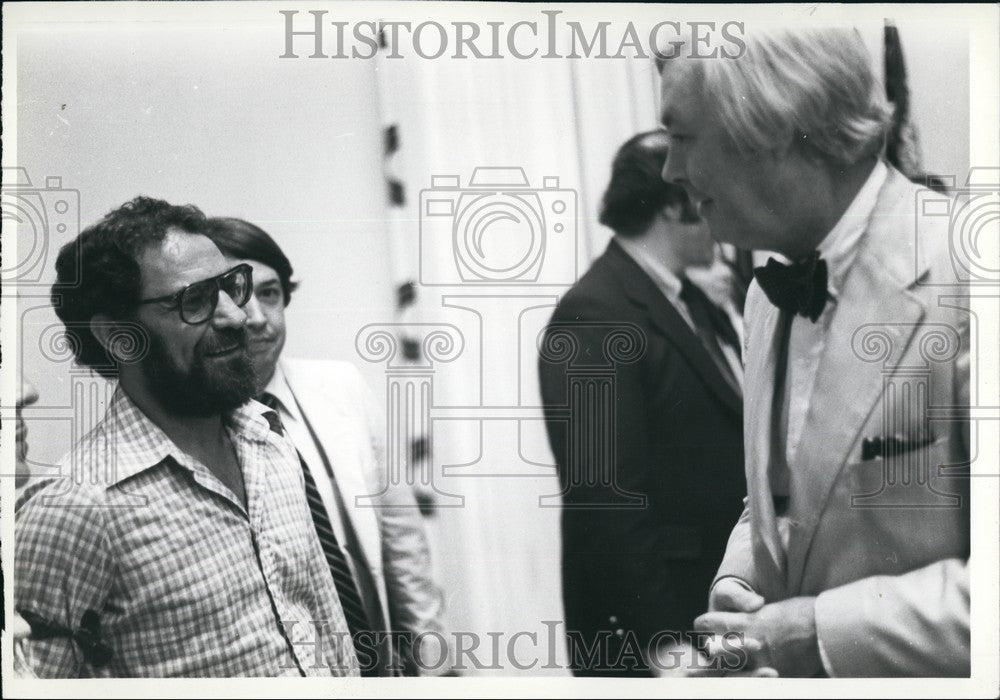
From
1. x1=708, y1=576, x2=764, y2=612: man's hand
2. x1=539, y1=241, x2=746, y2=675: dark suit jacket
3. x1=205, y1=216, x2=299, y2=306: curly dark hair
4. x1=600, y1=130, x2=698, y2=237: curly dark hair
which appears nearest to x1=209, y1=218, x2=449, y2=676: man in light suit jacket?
x1=205, y1=216, x2=299, y2=306: curly dark hair

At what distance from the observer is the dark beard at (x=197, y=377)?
125 inches

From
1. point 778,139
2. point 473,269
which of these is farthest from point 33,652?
point 778,139

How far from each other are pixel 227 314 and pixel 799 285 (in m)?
1.81

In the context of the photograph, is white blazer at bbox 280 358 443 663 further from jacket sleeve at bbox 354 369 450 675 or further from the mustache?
the mustache

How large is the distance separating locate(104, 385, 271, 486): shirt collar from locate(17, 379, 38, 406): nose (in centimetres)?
25

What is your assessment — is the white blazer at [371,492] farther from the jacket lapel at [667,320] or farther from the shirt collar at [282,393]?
the jacket lapel at [667,320]

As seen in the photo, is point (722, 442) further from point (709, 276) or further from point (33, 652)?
point (33, 652)

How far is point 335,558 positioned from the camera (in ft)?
10.7

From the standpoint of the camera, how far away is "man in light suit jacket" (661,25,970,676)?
3.19 meters

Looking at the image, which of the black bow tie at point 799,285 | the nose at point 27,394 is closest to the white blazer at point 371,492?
the nose at point 27,394

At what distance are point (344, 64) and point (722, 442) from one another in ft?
5.65

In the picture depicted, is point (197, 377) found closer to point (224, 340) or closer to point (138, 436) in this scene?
point (224, 340)

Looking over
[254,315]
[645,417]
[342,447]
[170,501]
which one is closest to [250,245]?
[254,315]

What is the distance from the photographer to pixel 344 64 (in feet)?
10.8
